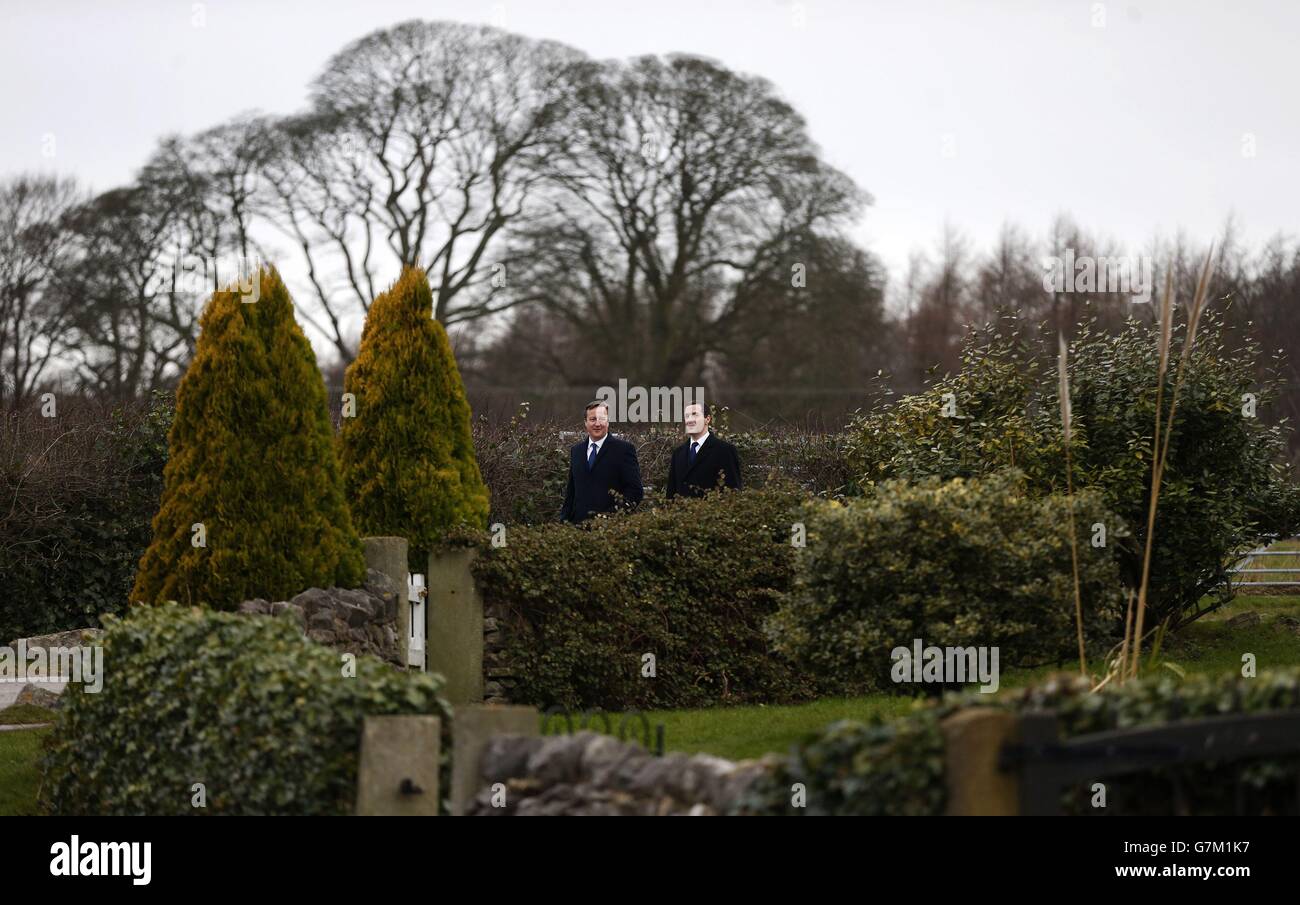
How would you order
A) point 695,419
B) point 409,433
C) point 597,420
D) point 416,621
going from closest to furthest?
point 416,621
point 409,433
point 597,420
point 695,419

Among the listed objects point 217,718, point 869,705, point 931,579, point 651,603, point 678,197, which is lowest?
point 869,705

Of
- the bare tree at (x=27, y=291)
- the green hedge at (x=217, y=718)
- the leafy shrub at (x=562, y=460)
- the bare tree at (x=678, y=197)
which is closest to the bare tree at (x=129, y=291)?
the bare tree at (x=27, y=291)

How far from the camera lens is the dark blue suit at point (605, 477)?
11.4 meters

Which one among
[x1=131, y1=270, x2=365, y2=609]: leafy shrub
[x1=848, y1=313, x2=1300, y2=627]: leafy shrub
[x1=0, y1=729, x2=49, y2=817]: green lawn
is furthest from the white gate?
[x1=848, y1=313, x2=1300, y2=627]: leafy shrub

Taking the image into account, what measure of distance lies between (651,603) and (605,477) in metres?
1.36

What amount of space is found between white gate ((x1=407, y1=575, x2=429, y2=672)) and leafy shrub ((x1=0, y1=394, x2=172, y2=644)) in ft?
13.9

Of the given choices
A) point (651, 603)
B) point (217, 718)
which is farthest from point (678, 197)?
point (217, 718)

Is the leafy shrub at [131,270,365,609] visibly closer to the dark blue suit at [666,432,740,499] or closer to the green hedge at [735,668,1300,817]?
the dark blue suit at [666,432,740,499]

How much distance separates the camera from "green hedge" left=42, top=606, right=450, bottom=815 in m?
5.82

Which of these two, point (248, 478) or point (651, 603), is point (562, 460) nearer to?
point (651, 603)

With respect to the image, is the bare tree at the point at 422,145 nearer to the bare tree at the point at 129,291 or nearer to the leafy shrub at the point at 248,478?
the bare tree at the point at 129,291

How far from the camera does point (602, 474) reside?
11.5 m

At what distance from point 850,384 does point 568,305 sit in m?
6.51
